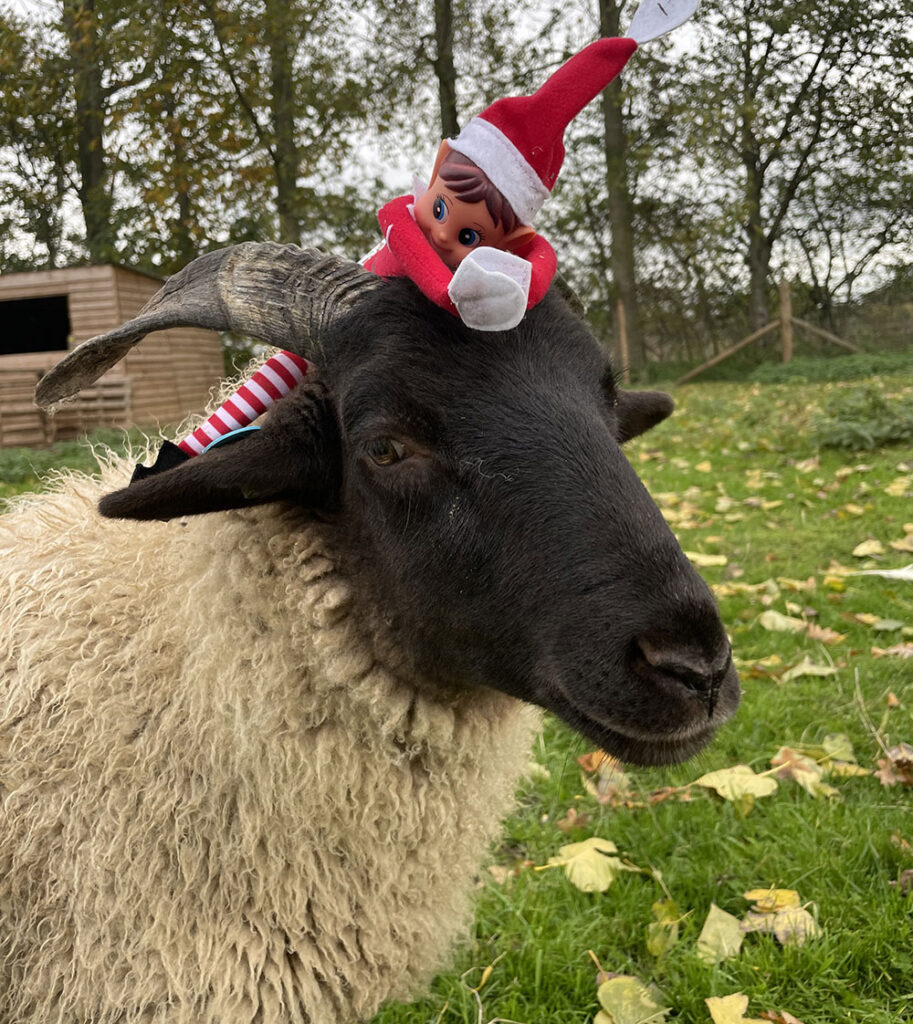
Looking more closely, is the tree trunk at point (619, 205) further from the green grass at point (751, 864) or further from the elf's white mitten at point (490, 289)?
the elf's white mitten at point (490, 289)

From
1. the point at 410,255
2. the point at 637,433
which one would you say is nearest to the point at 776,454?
the point at 637,433

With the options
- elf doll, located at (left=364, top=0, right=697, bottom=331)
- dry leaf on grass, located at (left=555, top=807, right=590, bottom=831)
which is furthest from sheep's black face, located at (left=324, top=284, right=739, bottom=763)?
dry leaf on grass, located at (left=555, top=807, right=590, bottom=831)

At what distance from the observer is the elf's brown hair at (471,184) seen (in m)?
1.81

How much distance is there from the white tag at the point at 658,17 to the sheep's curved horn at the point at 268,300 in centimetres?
82

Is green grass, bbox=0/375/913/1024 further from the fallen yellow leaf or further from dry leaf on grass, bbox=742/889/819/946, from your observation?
the fallen yellow leaf

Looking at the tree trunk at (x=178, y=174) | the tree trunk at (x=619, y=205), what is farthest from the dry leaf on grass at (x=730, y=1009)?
the tree trunk at (x=619, y=205)

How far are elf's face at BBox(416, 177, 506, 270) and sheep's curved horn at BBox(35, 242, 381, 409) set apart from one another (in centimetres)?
18

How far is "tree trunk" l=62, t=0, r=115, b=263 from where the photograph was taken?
686 inches

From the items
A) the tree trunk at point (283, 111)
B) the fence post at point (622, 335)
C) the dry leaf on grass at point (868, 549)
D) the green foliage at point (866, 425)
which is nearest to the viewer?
the dry leaf on grass at point (868, 549)

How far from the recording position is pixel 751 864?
2.93 meters

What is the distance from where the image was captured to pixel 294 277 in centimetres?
195

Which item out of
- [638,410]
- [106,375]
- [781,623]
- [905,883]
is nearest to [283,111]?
[106,375]

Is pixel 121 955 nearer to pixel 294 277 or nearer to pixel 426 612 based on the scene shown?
pixel 426 612

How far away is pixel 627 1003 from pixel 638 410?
1.81m
